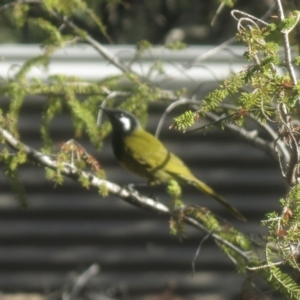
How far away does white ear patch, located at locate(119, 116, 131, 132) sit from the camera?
191 inches

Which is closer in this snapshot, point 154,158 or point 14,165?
point 14,165

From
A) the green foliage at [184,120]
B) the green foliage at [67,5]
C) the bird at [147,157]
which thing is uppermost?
the green foliage at [184,120]

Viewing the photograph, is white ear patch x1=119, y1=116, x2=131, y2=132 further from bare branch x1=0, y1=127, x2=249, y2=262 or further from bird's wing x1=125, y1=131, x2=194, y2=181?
bare branch x1=0, y1=127, x2=249, y2=262

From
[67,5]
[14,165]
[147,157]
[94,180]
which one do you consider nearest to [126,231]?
[147,157]

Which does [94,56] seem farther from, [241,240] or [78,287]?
[241,240]

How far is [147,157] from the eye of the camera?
5023 millimetres

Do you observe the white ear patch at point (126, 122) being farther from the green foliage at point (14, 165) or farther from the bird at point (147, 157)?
the green foliage at point (14, 165)

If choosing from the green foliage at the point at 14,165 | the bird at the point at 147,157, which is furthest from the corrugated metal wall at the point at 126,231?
the green foliage at the point at 14,165

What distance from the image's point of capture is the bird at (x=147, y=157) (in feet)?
16.1

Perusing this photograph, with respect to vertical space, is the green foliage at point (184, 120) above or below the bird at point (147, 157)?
above

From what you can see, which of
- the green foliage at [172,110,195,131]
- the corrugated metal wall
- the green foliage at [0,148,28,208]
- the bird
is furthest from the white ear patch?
the green foliage at [172,110,195,131]

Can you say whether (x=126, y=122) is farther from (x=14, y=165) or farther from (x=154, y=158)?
(x=14, y=165)

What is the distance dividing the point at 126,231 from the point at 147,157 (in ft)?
8.30

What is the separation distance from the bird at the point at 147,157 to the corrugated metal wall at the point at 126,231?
1949 mm
